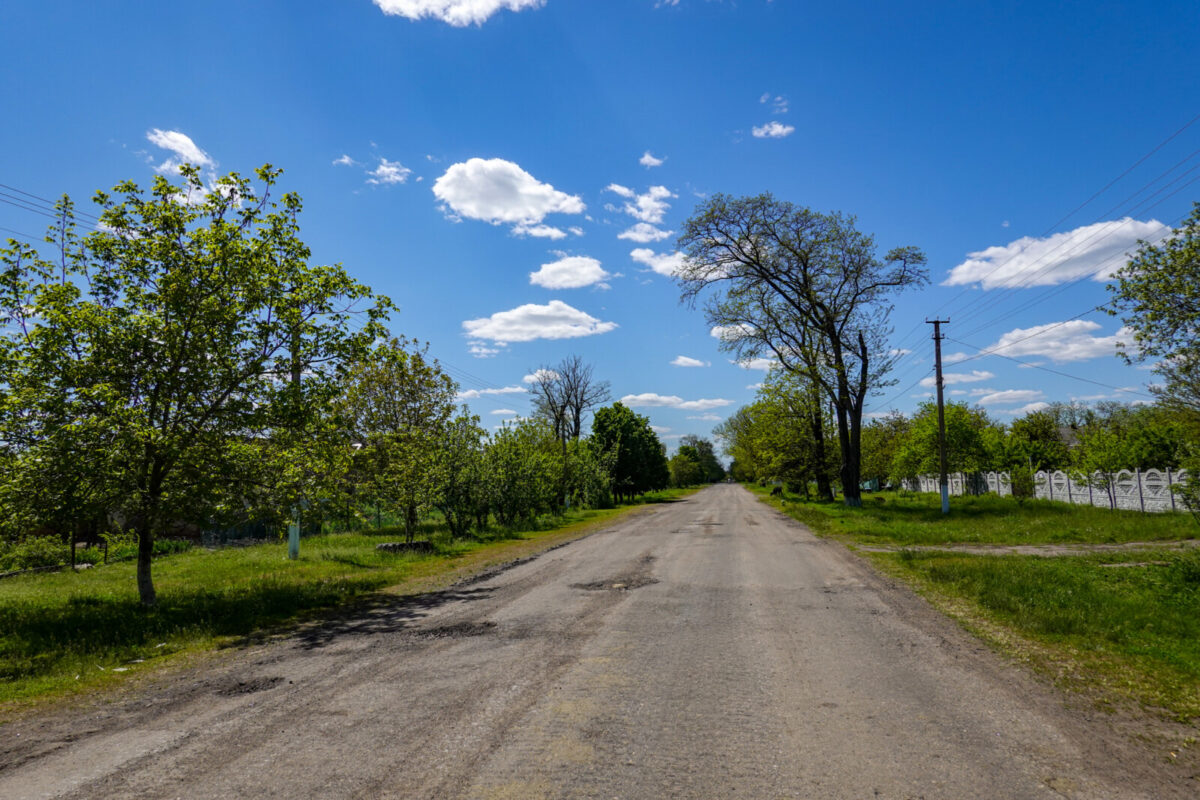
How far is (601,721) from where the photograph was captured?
17.2 ft

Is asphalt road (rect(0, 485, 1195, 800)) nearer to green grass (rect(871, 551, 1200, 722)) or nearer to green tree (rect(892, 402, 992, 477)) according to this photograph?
green grass (rect(871, 551, 1200, 722))

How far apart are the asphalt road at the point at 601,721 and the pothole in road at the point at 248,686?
0.03 m

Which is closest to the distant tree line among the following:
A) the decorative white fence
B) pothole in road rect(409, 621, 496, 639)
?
pothole in road rect(409, 621, 496, 639)

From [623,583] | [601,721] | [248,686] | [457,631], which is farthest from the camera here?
[623,583]

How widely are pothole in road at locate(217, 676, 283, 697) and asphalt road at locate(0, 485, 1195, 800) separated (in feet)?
0.10

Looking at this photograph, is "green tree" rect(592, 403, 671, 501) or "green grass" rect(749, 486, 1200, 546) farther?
"green tree" rect(592, 403, 671, 501)

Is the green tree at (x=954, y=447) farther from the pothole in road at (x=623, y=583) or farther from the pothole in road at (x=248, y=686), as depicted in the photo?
the pothole in road at (x=248, y=686)

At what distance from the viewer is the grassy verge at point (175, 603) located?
25.5ft

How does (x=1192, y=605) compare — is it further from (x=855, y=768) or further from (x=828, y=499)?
(x=828, y=499)

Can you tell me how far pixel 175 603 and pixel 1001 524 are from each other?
25014mm

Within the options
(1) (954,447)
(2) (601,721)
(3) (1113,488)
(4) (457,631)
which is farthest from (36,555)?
(1) (954,447)

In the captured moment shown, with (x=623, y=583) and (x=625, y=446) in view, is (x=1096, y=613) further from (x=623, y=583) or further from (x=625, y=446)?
(x=625, y=446)

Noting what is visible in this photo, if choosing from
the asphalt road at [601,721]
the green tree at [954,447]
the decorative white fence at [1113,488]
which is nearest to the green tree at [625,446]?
the green tree at [954,447]

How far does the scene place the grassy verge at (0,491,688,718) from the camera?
25.5ft
